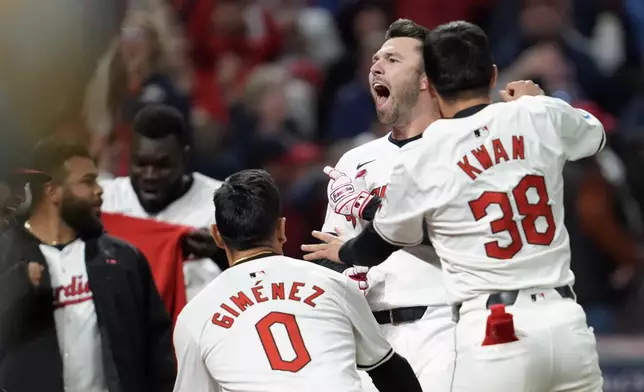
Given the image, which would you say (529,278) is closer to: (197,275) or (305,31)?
(197,275)

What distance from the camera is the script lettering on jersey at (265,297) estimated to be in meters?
4.13

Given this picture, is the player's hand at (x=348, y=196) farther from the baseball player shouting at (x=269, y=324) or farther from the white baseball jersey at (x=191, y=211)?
the white baseball jersey at (x=191, y=211)

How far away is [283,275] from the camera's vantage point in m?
4.17

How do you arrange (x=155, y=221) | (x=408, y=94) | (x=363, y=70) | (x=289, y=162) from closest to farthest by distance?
1. (x=408, y=94)
2. (x=155, y=221)
3. (x=289, y=162)
4. (x=363, y=70)

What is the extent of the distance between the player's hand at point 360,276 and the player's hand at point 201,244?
1.27m

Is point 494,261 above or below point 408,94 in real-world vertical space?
below

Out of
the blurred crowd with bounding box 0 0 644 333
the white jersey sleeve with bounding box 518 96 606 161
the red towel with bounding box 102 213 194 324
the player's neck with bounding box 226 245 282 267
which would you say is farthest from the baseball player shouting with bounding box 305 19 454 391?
the blurred crowd with bounding box 0 0 644 333

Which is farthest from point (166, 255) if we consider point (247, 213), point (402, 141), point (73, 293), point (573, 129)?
point (573, 129)

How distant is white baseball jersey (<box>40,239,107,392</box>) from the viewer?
17.4ft

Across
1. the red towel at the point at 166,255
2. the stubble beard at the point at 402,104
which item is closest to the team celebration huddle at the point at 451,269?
the stubble beard at the point at 402,104

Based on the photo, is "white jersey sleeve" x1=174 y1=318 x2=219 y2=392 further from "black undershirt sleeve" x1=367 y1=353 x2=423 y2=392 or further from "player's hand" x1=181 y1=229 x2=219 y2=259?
"player's hand" x1=181 y1=229 x2=219 y2=259

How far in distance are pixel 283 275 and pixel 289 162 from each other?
214 inches

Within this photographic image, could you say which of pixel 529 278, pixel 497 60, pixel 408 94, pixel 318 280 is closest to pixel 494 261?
pixel 529 278

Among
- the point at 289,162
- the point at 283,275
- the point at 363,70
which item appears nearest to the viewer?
the point at 283,275
